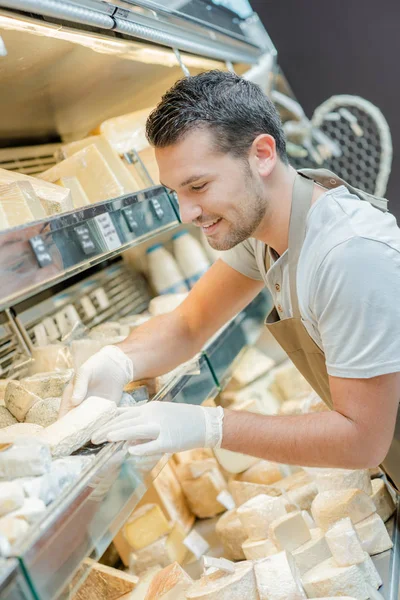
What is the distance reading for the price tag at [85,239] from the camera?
126cm

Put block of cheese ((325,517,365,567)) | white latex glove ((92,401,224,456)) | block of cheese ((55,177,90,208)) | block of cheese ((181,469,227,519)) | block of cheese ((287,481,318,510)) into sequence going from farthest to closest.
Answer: block of cheese ((181,469,227,519))
block of cheese ((287,481,318,510))
block of cheese ((55,177,90,208))
block of cheese ((325,517,365,567))
white latex glove ((92,401,224,456))

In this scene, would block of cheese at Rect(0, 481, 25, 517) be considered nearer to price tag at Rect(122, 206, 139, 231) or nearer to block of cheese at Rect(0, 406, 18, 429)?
block of cheese at Rect(0, 406, 18, 429)

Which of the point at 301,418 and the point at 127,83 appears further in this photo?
the point at 127,83

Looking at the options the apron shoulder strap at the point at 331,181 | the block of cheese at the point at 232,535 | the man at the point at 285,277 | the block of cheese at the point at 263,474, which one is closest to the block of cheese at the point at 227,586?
the man at the point at 285,277

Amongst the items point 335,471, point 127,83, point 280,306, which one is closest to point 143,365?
point 280,306

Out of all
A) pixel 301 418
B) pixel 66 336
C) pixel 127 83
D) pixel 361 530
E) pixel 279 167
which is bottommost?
pixel 361 530

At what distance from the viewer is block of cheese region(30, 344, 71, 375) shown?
1.76 meters

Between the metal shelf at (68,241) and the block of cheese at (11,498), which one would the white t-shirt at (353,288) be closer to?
the metal shelf at (68,241)

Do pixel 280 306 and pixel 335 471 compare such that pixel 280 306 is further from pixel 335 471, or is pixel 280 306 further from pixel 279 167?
pixel 335 471

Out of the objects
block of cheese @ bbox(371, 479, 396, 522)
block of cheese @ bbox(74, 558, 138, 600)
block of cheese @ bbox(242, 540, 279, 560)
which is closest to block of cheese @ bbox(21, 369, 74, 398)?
block of cheese @ bbox(74, 558, 138, 600)

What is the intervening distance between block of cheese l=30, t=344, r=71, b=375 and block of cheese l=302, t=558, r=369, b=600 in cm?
81

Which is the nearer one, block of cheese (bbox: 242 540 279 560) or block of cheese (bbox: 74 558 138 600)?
block of cheese (bbox: 74 558 138 600)

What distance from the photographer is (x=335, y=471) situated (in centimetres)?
177

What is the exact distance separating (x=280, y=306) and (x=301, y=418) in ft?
1.06
